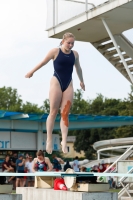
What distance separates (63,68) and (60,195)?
2.22 m

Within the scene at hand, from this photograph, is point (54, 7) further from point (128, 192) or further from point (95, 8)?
point (128, 192)

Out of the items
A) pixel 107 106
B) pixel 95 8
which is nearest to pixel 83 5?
pixel 95 8

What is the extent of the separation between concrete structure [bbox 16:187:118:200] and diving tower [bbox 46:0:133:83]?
7278mm

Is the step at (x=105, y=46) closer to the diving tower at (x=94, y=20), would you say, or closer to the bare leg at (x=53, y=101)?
the diving tower at (x=94, y=20)

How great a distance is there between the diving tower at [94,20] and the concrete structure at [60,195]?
728 centimetres

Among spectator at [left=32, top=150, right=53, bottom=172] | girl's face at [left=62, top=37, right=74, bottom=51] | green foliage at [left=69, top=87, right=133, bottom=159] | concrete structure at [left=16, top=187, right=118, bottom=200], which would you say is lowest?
concrete structure at [left=16, top=187, right=118, bottom=200]

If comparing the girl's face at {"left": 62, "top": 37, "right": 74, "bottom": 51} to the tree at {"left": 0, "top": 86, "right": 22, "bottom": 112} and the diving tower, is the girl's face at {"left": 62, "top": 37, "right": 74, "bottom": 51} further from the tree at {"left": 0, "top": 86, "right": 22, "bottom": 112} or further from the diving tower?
the tree at {"left": 0, "top": 86, "right": 22, "bottom": 112}

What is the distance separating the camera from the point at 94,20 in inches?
685

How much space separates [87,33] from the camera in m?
18.7

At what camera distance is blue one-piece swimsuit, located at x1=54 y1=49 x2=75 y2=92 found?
9392 millimetres

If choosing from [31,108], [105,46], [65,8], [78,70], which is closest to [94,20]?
[65,8]

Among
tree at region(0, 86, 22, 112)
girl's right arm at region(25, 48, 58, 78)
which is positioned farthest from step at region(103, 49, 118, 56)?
tree at region(0, 86, 22, 112)

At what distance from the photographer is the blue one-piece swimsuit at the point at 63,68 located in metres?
9.39

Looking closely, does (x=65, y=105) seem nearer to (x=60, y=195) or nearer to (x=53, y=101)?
(x=53, y=101)
